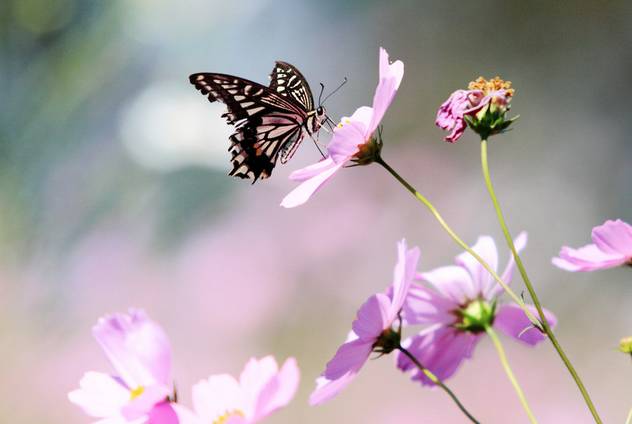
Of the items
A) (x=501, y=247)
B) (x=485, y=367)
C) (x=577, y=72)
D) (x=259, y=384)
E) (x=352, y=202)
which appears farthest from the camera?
(x=577, y=72)

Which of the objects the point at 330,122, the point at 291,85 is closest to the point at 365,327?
the point at 330,122

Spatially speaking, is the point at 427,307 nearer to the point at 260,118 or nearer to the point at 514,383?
the point at 514,383

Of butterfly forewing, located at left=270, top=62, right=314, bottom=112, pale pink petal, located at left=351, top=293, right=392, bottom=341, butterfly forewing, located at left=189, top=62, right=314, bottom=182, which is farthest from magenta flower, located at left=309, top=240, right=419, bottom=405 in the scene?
butterfly forewing, located at left=270, top=62, right=314, bottom=112

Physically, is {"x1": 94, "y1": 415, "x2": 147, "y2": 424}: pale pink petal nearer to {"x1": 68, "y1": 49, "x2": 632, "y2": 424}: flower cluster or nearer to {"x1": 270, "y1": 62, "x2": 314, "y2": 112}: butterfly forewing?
{"x1": 68, "y1": 49, "x2": 632, "y2": 424}: flower cluster

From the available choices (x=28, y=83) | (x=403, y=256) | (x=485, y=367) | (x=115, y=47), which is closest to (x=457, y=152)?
(x=485, y=367)

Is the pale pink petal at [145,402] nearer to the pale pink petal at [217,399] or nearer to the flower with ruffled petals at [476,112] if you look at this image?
the pale pink petal at [217,399]

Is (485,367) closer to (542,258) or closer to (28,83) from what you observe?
(542,258)

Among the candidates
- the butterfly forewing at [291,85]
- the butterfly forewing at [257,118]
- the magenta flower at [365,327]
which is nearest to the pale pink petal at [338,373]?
the magenta flower at [365,327]
